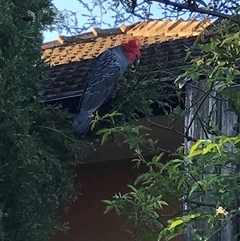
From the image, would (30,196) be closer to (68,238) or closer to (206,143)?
(206,143)

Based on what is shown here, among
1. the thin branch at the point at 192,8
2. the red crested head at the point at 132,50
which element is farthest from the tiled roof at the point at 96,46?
the thin branch at the point at 192,8

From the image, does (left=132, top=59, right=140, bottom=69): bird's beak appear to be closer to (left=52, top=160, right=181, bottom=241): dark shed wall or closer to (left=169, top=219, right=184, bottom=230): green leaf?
(left=52, top=160, right=181, bottom=241): dark shed wall

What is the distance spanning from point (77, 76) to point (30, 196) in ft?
7.05

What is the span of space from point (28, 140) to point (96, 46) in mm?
4239

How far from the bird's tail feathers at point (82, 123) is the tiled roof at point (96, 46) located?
1.34 ft

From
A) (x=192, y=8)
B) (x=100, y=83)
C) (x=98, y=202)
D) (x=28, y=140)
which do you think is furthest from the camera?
(x=98, y=202)

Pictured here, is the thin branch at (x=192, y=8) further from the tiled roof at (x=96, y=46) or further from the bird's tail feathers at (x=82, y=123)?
the bird's tail feathers at (x=82, y=123)

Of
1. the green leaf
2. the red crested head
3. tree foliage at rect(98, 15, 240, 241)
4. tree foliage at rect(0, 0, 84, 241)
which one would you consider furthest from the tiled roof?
the green leaf

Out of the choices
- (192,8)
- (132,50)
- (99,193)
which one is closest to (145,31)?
(99,193)

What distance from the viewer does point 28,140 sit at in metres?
4.09

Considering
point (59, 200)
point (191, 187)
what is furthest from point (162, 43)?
point (191, 187)

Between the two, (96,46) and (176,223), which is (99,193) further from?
(176,223)

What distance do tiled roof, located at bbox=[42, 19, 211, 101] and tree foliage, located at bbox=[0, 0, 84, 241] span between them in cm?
40

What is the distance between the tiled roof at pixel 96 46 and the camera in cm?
587
